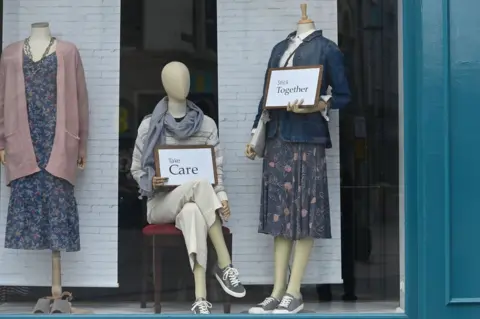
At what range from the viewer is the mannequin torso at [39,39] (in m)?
4.48

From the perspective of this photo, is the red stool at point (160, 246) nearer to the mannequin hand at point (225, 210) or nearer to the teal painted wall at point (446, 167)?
the mannequin hand at point (225, 210)

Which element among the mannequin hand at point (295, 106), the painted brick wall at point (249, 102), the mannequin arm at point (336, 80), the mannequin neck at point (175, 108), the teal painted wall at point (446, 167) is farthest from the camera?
the painted brick wall at point (249, 102)

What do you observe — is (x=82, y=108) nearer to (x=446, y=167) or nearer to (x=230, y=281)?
(x=230, y=281)

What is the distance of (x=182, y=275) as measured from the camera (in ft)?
14.7

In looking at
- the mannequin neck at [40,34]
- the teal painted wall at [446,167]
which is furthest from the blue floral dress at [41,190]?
the teal painted wall at [446,167]

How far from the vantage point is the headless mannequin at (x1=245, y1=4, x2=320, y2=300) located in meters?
4.43

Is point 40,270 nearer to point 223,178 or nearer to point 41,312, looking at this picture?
point 41,312

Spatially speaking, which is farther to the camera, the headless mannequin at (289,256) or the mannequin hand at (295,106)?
the headless mannequin at (289,256)

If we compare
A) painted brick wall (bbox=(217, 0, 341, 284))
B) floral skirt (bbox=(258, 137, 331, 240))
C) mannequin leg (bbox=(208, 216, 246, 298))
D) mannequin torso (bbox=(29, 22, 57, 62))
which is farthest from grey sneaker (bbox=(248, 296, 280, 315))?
mannequin torso (bbox=(29, 22, 57, 62))

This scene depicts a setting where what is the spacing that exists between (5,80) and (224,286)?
163cm

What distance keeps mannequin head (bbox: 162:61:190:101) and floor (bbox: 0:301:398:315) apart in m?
1.13

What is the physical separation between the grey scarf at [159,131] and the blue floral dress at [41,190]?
1.47ft

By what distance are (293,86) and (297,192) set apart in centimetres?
56

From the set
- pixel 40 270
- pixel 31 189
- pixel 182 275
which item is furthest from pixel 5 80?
pixel 182 275
